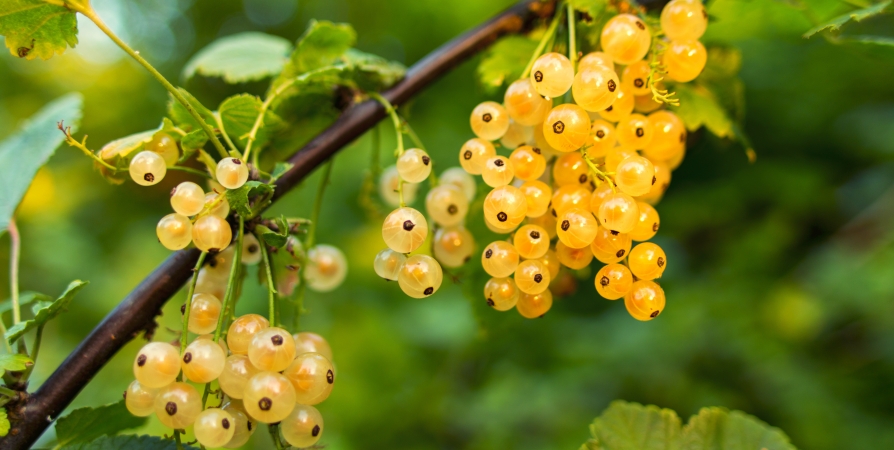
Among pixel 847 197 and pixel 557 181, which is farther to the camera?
pixel 847 197

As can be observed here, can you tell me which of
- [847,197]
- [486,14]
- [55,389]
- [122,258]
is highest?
[55,389]

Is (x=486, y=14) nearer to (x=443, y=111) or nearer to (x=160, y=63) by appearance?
(x=443, y=111)

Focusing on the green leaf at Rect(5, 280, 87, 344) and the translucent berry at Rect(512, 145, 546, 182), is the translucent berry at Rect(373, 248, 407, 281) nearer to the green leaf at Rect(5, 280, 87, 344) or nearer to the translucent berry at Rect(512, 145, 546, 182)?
the translucent berry at Rect(512, 145, 546, 182)

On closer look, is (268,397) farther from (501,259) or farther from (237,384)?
(501,259)

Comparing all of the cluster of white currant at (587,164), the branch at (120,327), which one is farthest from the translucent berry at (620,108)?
the branch at (120,327)

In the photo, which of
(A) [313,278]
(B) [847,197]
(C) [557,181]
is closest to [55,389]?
(A) [313,278]

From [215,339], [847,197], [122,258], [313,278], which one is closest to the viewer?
[215,339]
